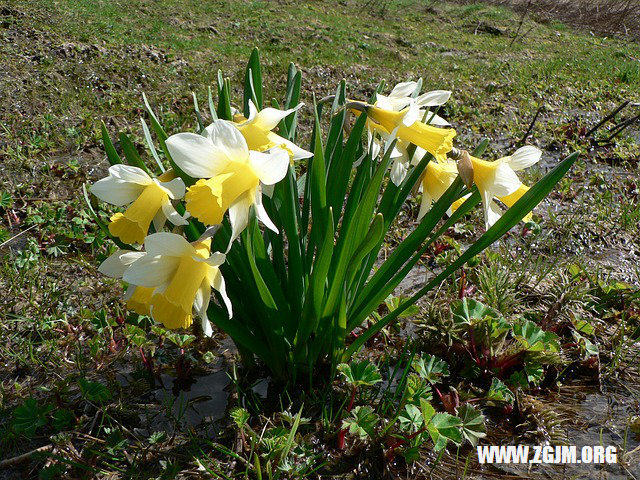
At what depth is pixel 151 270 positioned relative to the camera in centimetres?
103

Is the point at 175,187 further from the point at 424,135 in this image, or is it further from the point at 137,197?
the point at 424,135

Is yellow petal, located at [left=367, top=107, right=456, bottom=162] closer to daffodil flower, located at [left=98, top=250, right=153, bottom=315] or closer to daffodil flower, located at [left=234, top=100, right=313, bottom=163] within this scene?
daffodil flower, located at [left=234, top=100, right=313, bottom=163]

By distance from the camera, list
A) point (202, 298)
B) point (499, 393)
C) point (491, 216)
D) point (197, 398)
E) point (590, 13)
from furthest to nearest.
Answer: point (590, 13)
point (197, 398)
point (499, 393)
point (491, 216)
point (202, 298)

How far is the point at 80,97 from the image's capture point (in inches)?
141

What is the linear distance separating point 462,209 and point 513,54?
6.74 meters

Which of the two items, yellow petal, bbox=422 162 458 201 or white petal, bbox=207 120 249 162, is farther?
yellow petal, bbox=422 162 458 201

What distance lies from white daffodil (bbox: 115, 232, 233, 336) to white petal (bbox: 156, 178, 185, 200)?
11cm

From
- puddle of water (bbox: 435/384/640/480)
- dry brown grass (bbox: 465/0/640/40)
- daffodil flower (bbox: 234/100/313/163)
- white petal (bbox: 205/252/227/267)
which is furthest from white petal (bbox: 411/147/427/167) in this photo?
dry brown grass (bbox: 465/0/640/40)

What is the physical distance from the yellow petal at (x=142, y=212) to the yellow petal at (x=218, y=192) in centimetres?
13

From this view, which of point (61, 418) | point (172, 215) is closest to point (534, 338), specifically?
point (172, 215)

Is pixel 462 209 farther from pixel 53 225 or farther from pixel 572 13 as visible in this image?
pixel 572 13

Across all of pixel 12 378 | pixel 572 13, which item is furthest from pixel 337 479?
pixel 572 13

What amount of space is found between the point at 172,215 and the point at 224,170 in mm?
160

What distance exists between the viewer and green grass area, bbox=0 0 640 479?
142 centimetres
